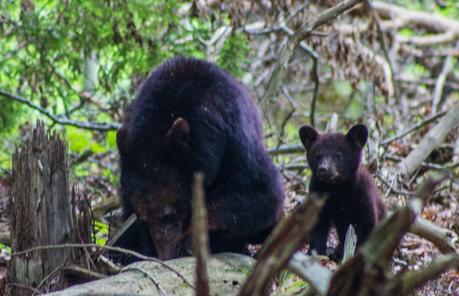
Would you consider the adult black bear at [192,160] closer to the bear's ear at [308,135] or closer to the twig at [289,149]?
the bear's ear at [308,135]

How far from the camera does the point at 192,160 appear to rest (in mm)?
5418

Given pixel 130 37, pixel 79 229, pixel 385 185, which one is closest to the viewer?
pixel 79 229

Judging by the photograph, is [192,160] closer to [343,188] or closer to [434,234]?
[343,188]

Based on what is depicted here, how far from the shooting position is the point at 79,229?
534 cm

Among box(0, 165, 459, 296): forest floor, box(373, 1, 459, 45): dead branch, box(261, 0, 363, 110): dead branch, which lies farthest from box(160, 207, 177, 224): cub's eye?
box(373, 1, 459, 45): dead branch

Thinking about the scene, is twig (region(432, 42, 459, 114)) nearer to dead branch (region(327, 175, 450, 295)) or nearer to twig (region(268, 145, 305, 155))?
twig (region(268, 145, 305, 155))

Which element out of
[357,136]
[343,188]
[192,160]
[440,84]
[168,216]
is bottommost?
[343,188]

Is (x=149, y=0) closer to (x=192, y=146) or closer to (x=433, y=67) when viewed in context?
(x=192, y=146)

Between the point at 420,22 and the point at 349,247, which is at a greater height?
the point at 420,22

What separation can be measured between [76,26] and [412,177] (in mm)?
4579

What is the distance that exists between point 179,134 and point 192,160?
25 centimetres

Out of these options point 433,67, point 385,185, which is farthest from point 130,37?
point 433,67

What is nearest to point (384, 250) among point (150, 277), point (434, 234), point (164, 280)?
point (150, 277)

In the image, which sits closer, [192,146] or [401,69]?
[192,146]
